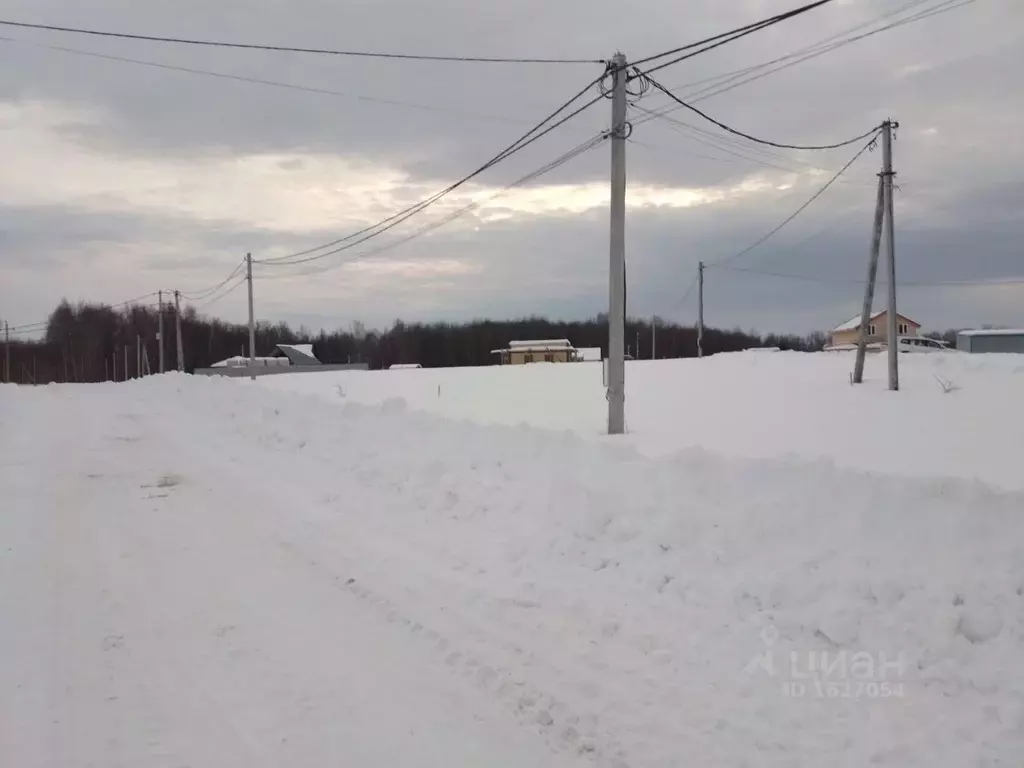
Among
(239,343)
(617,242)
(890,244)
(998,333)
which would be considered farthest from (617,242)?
(239,343)

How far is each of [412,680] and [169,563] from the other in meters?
3.59

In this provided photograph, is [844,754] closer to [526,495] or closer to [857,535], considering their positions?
[857,535]

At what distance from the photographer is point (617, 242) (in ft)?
39.2

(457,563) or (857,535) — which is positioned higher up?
(857,535)

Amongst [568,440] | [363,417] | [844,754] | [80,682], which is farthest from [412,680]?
[363,417]

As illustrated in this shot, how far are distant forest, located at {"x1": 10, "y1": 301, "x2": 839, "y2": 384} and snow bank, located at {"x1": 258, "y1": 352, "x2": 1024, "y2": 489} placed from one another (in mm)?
77345

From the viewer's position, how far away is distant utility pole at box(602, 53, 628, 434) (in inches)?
467

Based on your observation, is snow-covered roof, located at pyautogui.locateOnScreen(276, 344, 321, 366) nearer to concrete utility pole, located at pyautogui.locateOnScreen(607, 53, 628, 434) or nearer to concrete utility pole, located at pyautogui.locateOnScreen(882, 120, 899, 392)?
concrete utility pole, located at pyautogui.locateOnScreen(882, 120, 899, 392)

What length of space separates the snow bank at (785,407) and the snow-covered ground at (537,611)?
213mm

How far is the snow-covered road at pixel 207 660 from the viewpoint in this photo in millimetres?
4023

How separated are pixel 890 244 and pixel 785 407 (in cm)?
695

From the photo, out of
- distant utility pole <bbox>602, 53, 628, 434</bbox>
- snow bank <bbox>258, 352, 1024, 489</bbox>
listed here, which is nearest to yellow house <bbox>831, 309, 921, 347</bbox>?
snow bank <bbox>258, 352, 1024, 489</bbox>

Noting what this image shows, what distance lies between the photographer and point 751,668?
16.2 ft

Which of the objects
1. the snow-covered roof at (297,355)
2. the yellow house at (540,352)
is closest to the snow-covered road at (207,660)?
the yellow house at (540,352)
